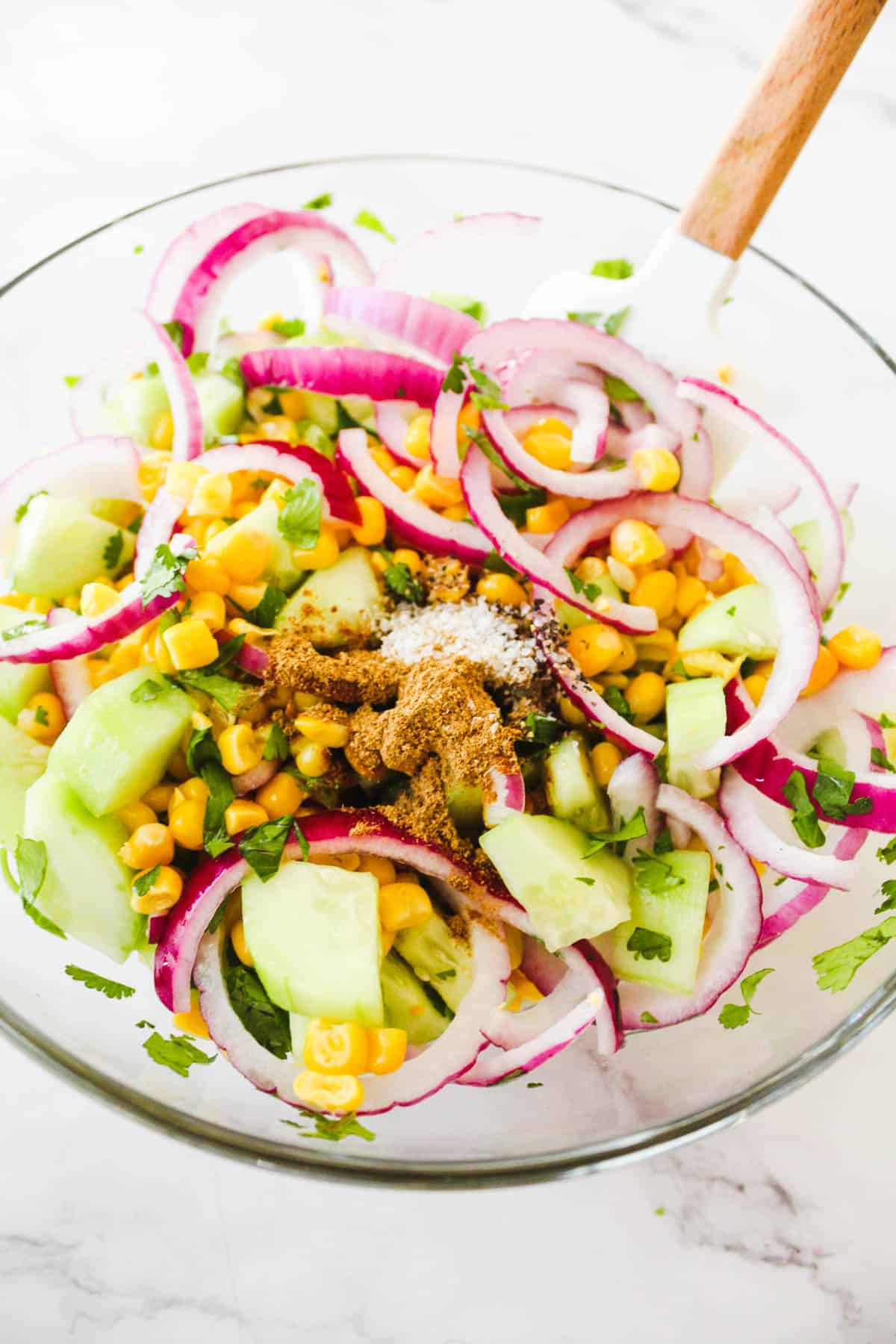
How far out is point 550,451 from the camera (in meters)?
2.33

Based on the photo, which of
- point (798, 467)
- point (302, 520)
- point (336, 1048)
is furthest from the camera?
point (798, 467)

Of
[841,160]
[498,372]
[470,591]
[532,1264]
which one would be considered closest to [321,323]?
[498,372]

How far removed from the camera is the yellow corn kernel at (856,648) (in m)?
2.28

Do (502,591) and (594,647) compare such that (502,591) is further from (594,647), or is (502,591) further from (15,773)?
(15,773)

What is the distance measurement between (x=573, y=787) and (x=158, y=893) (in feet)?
2.55

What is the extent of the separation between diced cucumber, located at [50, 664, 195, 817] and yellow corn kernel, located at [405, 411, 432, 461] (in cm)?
73

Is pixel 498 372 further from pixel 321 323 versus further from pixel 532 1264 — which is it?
pixel 532 1264

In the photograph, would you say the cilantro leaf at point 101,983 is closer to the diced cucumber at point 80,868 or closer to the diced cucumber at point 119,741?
the diced cucumber at point 80,868

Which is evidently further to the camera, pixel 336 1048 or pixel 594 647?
pixel 594 647

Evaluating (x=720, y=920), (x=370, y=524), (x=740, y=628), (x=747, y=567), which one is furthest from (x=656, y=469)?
(x=720, y=920)

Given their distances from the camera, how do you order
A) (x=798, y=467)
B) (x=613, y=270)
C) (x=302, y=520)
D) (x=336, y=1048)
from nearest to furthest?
(x=336, y=1048)
(x=302, y=520)
(x=798, y=467)
(x=613, y=270)

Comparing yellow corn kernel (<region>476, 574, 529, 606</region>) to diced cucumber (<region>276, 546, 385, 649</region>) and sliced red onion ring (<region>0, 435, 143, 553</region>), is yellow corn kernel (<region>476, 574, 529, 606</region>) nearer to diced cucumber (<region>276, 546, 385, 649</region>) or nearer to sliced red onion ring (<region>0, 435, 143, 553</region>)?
diced cucumber (<region>276, 546, 385, 649</region>)

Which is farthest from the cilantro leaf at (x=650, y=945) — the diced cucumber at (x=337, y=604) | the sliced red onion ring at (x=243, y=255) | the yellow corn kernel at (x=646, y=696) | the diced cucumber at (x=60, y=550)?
the sliced red onion ring at (x=243, y=255)

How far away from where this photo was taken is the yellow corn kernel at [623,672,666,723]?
2180mm
